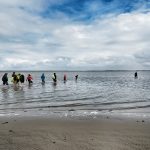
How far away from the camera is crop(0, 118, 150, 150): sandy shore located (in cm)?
709

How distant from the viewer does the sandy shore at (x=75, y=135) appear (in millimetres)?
7090

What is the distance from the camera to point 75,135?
8266mm

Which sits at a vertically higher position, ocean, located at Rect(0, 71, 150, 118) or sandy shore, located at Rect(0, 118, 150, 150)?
sandy shore, located at Rect(0, 118, 150, 150)

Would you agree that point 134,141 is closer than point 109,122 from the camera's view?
Yes

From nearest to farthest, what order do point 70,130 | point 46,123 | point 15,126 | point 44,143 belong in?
1. point 44,143
2. point 70,130
3. point 15,126
4. point 46,123

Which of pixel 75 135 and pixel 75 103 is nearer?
pixel 75 135

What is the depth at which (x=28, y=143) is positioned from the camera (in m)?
7.35

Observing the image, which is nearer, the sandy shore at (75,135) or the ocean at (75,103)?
the sandy shore at (75,135)

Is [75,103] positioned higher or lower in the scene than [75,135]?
lower

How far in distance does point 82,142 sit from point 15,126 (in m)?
3.27

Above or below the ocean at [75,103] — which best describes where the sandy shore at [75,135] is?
above

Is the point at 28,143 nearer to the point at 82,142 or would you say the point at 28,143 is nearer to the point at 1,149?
the point at 1,149

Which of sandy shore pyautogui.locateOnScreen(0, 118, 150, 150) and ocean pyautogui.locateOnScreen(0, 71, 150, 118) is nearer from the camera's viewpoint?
sandy shore pyautogui.locateOnScreen(0, 118, 150, 150)

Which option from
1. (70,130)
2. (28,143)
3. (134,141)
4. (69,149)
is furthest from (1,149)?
(134,141)
